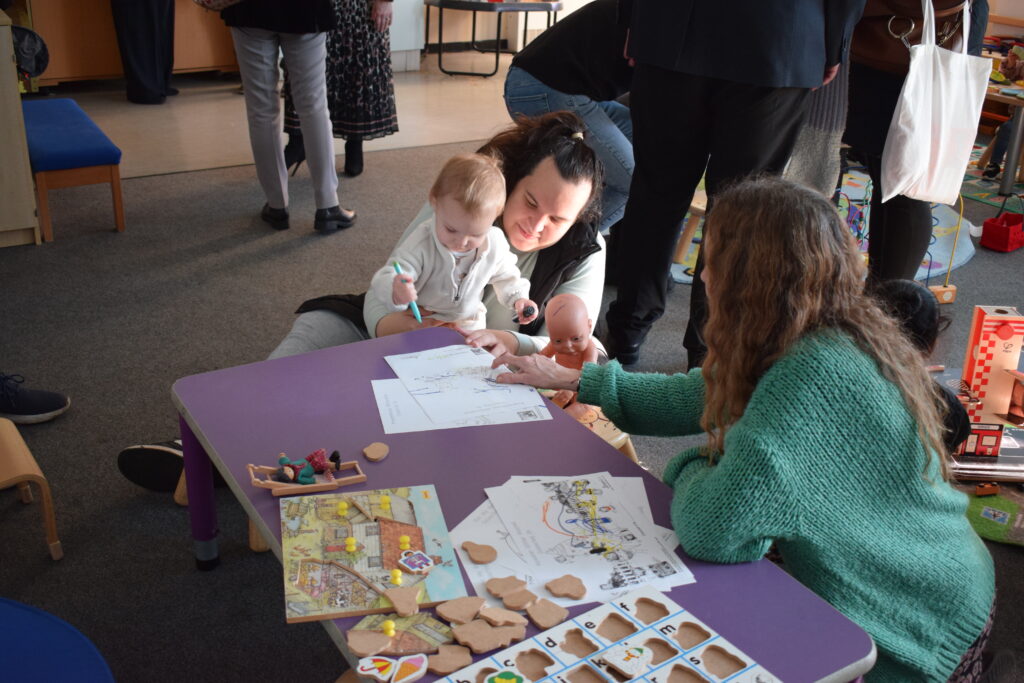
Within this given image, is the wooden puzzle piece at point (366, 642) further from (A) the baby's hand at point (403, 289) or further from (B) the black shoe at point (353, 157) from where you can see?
(B) the black shoe at point (353, 157)

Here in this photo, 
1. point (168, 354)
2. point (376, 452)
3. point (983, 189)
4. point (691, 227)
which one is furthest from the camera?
point (983, 189)

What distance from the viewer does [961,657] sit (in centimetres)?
124

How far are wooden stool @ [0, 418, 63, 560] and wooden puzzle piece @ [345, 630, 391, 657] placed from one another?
1.03 metres

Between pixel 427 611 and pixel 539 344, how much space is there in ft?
3.25

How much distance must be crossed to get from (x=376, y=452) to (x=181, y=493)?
87cm

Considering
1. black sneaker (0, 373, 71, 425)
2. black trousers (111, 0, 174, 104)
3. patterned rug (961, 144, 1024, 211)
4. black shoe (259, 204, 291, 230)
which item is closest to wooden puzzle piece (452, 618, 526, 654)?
black sneaker (0, 373, 71, 425)

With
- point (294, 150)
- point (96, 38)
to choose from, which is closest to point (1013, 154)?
point (294, 150)

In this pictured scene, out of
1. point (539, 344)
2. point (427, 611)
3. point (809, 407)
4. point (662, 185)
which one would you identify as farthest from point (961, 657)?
point (662, 185)

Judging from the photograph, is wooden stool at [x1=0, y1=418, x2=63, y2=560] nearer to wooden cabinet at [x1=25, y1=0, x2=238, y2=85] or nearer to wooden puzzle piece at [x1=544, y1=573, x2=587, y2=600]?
wooden puzzle piece at [x1=544, y1=573, x2=587, y2=600]

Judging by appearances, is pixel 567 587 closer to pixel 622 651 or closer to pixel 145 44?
pixel 622 651

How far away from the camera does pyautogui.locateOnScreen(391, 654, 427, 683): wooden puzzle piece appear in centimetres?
93

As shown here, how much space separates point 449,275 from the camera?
75.4 inches

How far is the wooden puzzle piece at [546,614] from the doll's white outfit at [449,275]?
92cm

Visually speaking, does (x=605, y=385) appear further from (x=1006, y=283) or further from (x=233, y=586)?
(x=1006, y=283)
